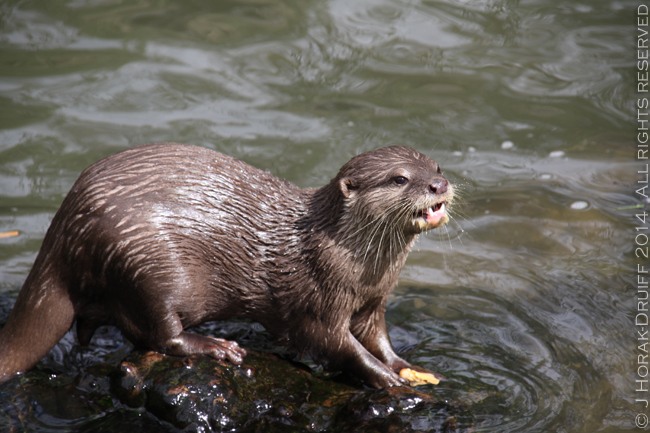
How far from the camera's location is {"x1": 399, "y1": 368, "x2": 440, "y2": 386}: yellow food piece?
3676mm

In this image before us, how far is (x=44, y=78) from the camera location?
6.48 m

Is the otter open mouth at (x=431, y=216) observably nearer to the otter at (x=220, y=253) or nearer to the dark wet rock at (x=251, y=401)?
the otter at (x=220, y=253)

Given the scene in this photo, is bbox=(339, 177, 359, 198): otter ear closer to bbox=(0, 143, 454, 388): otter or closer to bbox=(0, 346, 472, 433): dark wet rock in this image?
bbox=(0, 143, 454, 388): otter

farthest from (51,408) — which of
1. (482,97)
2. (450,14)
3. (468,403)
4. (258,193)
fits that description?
(450,14)

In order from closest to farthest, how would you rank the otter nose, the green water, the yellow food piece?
the otter nose
the yellow food piece
the green water

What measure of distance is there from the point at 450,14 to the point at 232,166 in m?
4.55

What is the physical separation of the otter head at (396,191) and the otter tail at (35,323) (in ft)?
4.98

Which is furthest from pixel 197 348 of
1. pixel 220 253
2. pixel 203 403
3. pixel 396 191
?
pixel 396 191

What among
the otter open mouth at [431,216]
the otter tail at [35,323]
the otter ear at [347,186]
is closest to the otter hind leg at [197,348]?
Result: the otter tail at [35,323]

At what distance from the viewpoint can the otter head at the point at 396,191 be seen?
3324 mm

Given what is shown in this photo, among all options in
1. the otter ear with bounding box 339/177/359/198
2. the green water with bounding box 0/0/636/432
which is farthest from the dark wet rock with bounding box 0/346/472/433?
the otter ear with bounding box 339/177/359/198

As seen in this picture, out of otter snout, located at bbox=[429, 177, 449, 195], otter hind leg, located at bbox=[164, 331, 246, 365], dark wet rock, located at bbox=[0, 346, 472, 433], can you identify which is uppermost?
otter snout, located at bbox=[429, 177, 449, 195]

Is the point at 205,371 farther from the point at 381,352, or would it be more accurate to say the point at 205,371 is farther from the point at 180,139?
the point at 180,139

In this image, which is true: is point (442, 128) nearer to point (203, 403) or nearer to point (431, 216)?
point (431, 216)
